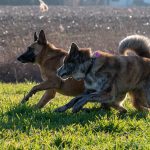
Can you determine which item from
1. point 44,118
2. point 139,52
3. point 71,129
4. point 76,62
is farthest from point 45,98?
point 71,129

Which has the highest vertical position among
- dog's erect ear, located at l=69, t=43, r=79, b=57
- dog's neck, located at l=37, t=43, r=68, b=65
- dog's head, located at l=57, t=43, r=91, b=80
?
dog's erect ear, located at l=69, t=43, r=79, b=57

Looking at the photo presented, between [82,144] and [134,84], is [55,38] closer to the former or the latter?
[134,84]

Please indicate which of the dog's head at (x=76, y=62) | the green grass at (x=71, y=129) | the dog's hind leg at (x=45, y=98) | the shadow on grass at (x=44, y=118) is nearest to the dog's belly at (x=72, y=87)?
the dog's hind leg at (x=45, y=98)

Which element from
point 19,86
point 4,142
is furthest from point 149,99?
point 19,86

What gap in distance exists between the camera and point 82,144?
605 centimetres

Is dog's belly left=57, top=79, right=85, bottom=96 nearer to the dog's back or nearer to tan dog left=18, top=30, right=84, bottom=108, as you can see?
tan dog left=18, top=30, right=84, bottom=108

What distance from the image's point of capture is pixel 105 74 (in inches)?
314

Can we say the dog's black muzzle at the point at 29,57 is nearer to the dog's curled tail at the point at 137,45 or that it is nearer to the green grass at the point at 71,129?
the green grass at the point at 71,129

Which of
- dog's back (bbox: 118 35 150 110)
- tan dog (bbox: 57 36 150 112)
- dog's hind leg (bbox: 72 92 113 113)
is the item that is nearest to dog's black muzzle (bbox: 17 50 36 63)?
tan dog (bbox: 57 36 150 112)

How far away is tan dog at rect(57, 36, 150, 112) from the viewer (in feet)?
26.1

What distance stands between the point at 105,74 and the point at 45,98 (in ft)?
4.94

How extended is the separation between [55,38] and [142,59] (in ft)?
35.1

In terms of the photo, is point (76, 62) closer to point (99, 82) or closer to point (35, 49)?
point (99, 82)

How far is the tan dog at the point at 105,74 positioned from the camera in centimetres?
795
